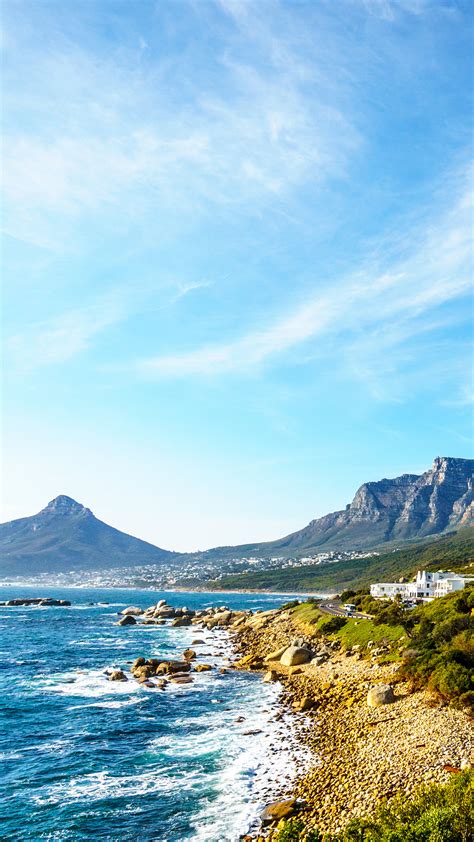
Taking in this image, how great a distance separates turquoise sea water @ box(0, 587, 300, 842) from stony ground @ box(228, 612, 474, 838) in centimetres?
303

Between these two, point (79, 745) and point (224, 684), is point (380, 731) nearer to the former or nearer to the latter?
point (79, 745)

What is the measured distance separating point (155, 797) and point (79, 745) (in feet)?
35.8

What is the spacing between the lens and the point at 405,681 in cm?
3912

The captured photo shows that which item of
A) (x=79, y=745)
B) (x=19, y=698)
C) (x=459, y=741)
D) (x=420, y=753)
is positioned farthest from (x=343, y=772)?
(x=19, y=698)

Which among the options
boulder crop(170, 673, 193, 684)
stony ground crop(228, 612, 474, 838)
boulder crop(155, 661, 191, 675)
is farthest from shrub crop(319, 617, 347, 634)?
boulder crop(170, 673, 193, 684)

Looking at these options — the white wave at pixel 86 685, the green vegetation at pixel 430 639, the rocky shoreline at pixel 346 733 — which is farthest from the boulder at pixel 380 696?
the white wave at pixel 86 685

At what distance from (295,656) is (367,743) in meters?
28.3

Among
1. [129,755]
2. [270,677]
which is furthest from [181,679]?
[129,755]

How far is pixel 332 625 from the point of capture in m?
68.9

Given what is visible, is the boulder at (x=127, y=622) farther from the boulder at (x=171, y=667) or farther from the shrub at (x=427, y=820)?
the shrub at (x=427, y=820)

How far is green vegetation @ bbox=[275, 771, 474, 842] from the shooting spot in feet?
51.3

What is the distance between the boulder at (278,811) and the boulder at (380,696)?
543 inches

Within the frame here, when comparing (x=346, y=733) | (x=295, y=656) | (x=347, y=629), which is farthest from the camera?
(x=347, y=629)

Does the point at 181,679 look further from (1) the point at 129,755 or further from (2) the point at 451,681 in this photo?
(2) the point at 451,681
